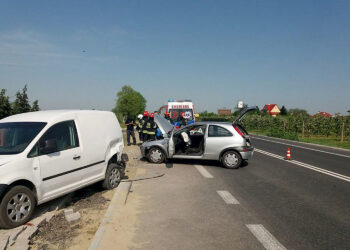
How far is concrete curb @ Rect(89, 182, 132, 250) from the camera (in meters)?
3.89

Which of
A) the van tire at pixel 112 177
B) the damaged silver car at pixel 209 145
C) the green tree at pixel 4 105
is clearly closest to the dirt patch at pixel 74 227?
the van tire at pixel 112 177

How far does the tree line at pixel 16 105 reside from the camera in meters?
21.3

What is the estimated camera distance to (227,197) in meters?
6.21

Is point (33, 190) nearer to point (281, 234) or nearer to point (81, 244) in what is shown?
point (81, 244)

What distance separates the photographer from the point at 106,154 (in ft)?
22.0

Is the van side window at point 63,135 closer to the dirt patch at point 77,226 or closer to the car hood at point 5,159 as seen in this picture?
the car hood at point 5,159

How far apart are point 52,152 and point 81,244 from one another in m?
1.87

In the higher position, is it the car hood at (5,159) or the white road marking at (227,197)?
the car hood at (5,159)

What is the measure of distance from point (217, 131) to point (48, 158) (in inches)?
238

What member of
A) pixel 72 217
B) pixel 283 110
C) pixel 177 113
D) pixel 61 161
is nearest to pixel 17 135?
pixel 61 161

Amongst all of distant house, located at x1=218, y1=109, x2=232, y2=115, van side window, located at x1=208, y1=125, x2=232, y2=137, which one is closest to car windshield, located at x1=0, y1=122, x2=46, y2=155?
van side window, located at x1=208, y1=125, x2=232, y2=137

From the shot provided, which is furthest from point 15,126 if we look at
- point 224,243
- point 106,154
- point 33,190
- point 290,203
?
point 290,203

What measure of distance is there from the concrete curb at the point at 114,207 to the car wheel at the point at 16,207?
4.18 feet

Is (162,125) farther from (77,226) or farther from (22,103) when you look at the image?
(22,103)
